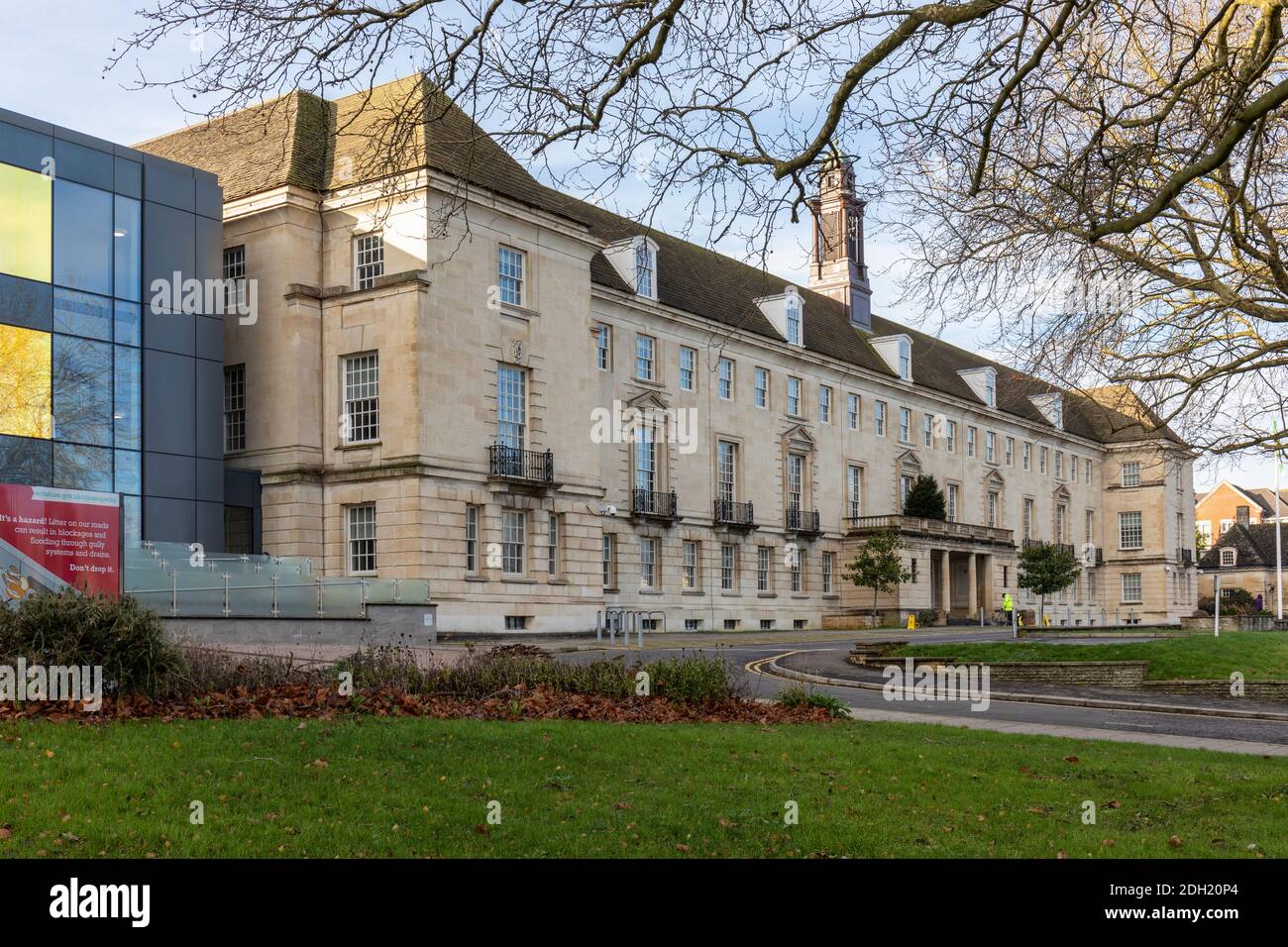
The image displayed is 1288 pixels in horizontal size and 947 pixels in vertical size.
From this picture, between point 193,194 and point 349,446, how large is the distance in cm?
859

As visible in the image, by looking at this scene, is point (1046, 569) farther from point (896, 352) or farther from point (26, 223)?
point (26, 223)

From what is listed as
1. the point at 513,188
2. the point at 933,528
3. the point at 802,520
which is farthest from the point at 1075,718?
the point at 933,528

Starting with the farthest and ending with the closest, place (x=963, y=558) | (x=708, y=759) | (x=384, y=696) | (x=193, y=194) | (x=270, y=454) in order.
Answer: (x=963, y=558), (x=270, y=454), (x=193, y=194), (x=384, y=696), (x=708, y=759)

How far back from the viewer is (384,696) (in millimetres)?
14773

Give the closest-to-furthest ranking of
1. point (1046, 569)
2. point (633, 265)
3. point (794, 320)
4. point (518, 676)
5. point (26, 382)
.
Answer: point (518, 676) < point (26, 382) < point (633, 265) < point (794, 320) < point (1046, 569)

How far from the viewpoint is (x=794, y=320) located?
60.6m

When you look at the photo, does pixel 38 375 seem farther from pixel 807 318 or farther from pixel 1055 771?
pixel 807 318

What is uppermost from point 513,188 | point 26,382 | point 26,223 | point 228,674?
point 513,188

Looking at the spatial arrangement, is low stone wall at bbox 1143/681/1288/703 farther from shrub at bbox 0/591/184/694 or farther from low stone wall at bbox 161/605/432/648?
shrub at bbox 0/591/184/694

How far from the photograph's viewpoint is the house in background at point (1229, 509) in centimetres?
12400

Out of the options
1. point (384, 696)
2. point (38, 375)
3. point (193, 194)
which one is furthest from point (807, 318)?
point (384, 696)

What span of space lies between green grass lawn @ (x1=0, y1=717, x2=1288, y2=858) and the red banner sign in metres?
9.65

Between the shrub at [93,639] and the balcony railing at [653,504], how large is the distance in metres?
35.3

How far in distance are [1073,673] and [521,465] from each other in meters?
20.2
